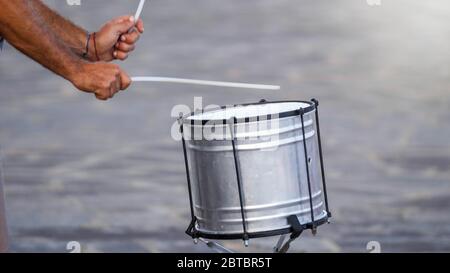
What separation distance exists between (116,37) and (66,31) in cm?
18

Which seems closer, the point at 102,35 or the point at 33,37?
the point at 33,37

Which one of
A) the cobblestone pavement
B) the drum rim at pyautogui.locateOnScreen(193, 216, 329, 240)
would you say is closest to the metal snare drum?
the drum rim at pyautogui.locateOnScreen(193, 216, 329, 240)

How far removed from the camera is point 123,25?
3420 mm

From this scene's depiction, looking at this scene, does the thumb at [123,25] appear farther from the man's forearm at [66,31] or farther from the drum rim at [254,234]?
the drum rim at [254,234]

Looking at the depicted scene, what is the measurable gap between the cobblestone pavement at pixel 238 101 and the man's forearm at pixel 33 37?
1.76 metres

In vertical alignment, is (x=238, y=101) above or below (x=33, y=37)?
below

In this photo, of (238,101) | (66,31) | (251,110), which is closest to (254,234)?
(251,110)

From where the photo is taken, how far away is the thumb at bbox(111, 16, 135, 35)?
11.2ft

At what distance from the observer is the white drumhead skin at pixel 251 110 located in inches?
128

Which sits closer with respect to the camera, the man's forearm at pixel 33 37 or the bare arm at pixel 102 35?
the man's forearm at pixel 33 37

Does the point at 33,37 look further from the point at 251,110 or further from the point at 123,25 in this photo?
the point at 251,110

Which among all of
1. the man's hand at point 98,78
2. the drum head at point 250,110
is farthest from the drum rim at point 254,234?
the man's hand at point 98,78

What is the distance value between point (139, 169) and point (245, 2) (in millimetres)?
2230

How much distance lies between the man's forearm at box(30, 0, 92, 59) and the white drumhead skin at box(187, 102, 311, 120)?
0.49 metres
